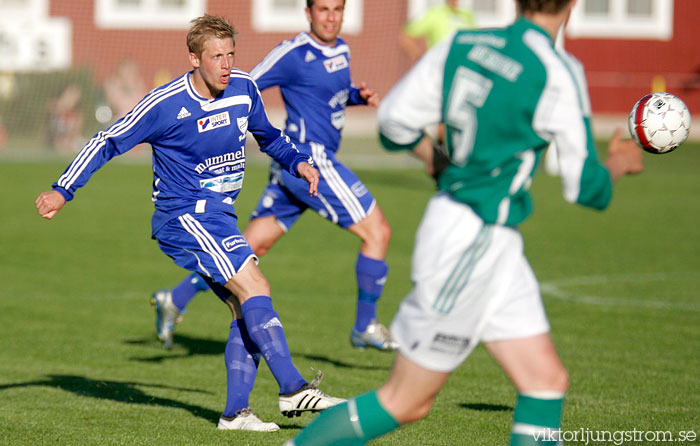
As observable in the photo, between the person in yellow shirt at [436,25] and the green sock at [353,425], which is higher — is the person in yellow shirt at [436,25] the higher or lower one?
the higher one

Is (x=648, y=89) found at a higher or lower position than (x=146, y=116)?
lower

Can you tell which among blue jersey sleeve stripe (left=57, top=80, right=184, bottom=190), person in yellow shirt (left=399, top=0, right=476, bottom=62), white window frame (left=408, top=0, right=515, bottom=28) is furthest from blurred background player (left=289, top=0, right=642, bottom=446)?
white window frame (left=408, top=0, right=515, bottom=28)

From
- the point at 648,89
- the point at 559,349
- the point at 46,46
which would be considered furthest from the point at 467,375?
the point at 648,89

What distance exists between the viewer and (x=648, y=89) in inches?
1139

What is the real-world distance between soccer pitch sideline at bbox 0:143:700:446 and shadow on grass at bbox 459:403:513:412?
0.02 metres

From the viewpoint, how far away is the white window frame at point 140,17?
25.7m

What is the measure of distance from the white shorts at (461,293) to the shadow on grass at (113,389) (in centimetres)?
256

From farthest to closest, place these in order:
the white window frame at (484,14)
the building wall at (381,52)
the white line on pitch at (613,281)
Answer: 1. the white window frame at (484,14)
2. the building wall at (381,52)
3. the white line on pitch at (613,281)

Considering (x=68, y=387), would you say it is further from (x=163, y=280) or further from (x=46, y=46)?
(x=46, y=46)

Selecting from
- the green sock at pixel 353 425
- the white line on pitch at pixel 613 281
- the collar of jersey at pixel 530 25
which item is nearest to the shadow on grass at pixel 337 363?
the white line on pitch at pixel 613 281

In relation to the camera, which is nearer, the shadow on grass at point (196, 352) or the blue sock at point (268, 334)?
the blue sock at point (268, 334)

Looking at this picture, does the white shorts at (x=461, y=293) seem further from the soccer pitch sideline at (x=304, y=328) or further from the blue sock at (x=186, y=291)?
the blue sock at (x=186, y=291)

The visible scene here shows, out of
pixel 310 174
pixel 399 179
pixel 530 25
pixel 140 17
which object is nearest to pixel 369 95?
pixel 310 174

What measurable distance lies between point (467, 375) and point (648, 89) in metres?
23.8
